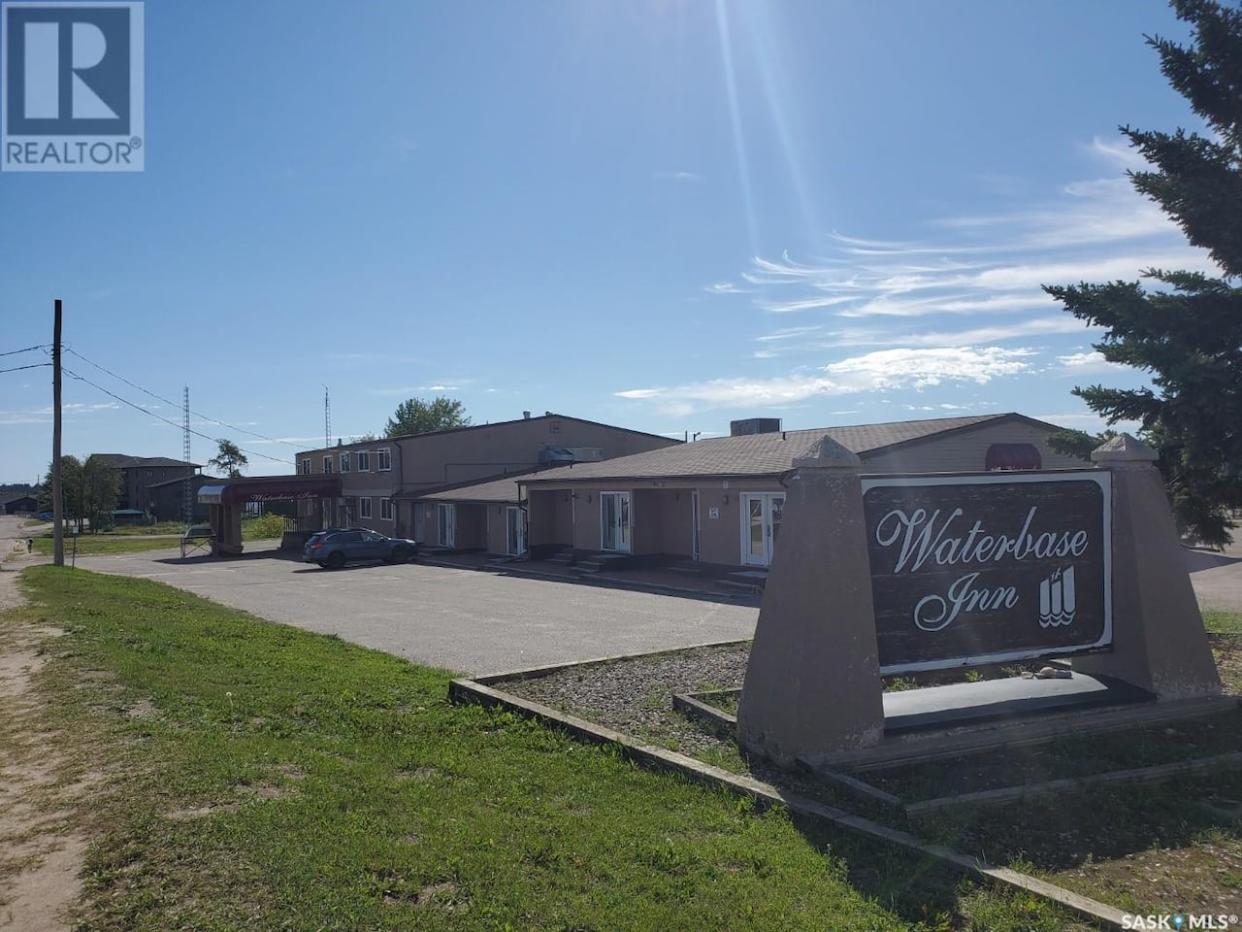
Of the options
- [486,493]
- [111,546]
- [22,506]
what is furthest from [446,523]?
[22,506]

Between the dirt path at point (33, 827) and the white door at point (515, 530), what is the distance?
80.0ft

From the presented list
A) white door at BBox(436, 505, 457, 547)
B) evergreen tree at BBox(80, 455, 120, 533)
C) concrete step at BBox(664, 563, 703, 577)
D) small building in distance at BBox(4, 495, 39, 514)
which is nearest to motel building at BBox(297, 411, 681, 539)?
white door at BBox(436, 505, 457, 547)

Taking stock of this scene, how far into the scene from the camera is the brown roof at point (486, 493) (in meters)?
33.9

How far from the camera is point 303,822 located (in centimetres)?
529

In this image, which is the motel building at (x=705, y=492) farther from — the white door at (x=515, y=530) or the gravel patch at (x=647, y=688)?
the gravel patch at (x=647, y=688)

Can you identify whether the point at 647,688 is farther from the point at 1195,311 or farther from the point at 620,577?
the point at 620,577

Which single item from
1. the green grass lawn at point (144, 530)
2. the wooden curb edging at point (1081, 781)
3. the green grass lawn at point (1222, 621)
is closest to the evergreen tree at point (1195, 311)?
the green grass lawn at point (1222, 621)

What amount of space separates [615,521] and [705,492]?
4.39 meters

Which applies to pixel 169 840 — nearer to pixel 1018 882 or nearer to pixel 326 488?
pixel 1018 882

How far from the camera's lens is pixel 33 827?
5.31 m

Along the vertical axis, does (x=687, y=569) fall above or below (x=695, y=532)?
below

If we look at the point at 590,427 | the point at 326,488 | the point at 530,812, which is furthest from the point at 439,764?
the point at 326,488

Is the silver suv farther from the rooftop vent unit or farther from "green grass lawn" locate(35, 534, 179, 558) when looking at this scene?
"green grass lawn" locate(35, 534, 179, 558)

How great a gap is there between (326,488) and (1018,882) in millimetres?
45475
